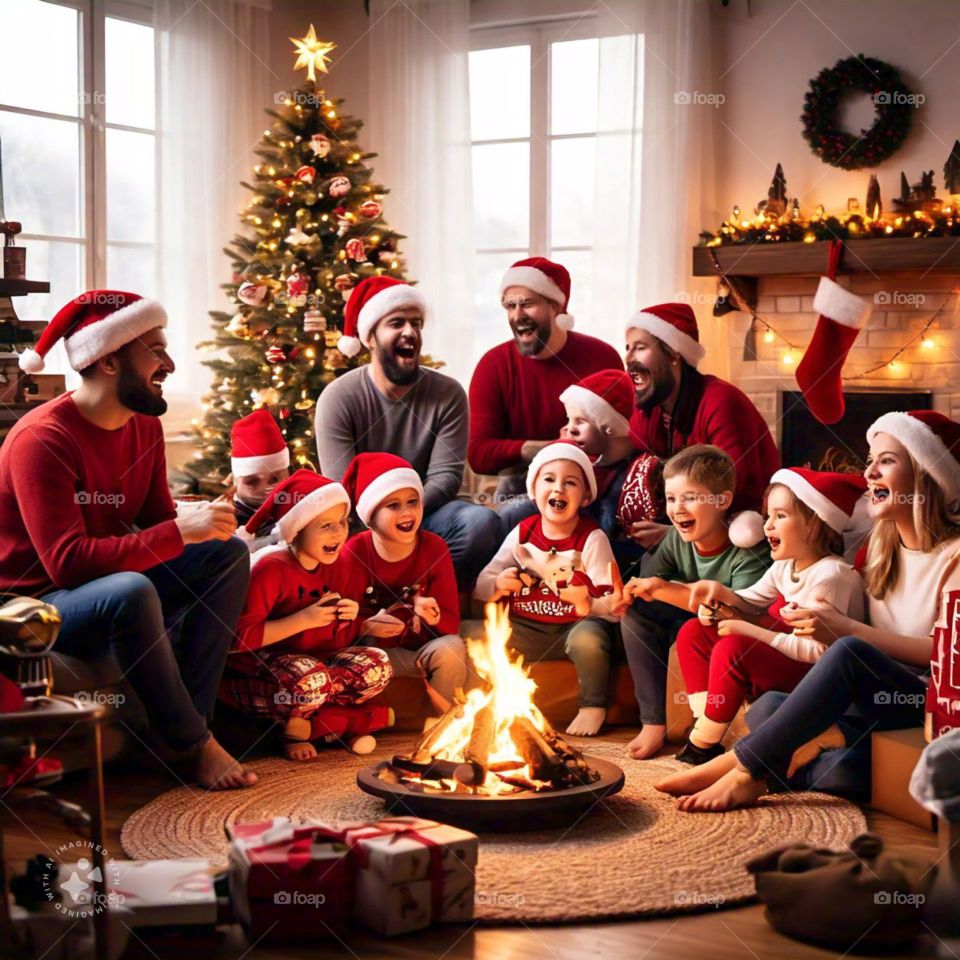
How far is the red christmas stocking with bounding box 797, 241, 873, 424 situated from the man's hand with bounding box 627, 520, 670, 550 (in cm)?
86

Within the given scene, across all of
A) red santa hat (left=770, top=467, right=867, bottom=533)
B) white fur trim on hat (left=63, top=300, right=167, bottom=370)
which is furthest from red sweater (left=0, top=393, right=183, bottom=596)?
red santa hat (left=770, top=467, right=867, bottom=533)

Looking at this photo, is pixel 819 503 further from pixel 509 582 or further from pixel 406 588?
pixel 406 588

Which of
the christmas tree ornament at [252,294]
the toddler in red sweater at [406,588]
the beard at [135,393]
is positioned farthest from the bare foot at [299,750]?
the christmas tree ornament at [252,294]

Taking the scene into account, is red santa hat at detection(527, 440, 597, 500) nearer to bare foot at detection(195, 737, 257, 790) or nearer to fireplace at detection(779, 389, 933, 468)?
bare foot at detection(195, 737, 257, 790)

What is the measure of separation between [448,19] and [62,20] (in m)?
1.96

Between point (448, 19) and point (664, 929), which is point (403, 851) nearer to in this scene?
point (664, 929)

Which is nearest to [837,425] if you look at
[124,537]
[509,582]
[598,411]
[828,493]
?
[598,411]

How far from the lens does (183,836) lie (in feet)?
9.66

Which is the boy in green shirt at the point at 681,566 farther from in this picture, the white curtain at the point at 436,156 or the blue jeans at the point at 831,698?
the white curtain at the point at 436,156

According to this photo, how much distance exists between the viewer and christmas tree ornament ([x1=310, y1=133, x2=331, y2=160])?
568 cm

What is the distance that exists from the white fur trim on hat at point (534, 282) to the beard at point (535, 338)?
0.11 m

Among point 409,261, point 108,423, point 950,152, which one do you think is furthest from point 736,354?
point 108,423

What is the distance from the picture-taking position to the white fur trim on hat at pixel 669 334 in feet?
13.8

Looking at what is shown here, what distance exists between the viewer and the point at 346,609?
3.67 m
